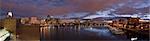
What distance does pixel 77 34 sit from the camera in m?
A: 4.64

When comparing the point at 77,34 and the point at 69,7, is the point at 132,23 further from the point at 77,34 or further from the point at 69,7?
the point at 69,7

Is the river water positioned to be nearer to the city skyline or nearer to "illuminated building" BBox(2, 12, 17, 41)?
the city skyline

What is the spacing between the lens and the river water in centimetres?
461

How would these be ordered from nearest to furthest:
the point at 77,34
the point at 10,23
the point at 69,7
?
1. the point at 10,23
2. the point at 69,7
3. the point at 77,34

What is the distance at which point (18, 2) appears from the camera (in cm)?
443

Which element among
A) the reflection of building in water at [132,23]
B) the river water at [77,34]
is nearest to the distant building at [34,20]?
the river water at [77,34]

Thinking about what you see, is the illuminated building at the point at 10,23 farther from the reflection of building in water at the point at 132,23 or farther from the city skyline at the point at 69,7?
the reflection of building in water at the point at 132,23

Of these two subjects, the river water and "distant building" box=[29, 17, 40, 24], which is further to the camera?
the river water

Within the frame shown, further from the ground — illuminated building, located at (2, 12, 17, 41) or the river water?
illuminated building, located at (2, 12, 17, 41)

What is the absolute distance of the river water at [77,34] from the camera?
4.61 metres

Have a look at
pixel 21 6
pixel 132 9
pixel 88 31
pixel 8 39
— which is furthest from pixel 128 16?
pixel 8 39

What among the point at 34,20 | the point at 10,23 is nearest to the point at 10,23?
the point at 10,23

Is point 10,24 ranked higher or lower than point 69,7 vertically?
lower

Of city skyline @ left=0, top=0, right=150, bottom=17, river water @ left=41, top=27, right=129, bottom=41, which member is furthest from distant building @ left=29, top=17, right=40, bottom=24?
river water @ left=41, top=27, right=129, bottom=41
